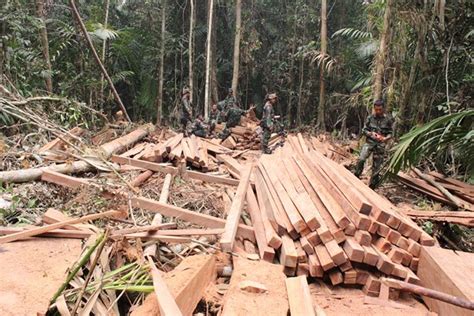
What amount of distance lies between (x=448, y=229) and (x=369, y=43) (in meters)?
9.39

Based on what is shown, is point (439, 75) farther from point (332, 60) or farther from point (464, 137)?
point (332, 60)

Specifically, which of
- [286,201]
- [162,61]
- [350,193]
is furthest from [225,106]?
[350,193]

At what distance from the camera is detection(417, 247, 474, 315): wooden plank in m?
2.76

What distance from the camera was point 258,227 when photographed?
4.11 m

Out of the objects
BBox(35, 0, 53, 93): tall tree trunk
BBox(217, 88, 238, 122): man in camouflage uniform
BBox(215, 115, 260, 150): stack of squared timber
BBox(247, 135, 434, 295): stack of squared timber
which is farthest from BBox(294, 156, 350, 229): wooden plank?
BBox(217, 88, 238, 122): man in camouflage uniform

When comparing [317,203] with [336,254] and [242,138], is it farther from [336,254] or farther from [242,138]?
[242,138]

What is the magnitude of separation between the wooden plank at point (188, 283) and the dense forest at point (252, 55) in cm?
584

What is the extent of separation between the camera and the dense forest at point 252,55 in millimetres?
7762

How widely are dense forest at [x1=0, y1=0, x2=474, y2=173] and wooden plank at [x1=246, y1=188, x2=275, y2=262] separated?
4.49 metres

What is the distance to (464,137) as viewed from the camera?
4.37 metres

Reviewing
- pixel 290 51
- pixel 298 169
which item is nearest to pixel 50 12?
pixel 290 51

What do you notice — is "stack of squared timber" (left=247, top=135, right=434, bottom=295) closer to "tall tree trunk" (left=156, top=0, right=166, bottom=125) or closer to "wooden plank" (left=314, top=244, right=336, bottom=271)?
"wooden plank" (left=314, top=244, right=336, bottom=271)

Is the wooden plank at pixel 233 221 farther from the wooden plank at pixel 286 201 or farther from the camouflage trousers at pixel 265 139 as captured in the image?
the camouflage trousers at pixel 265 139

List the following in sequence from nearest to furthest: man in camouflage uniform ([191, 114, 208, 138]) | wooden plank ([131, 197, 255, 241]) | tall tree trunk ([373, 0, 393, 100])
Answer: wooden plank ([131, 197, 255, 241]), tall tree trunk ([373, 0, 393, 100]), man in camouflage uniform ([191, 114, 208, 138])
